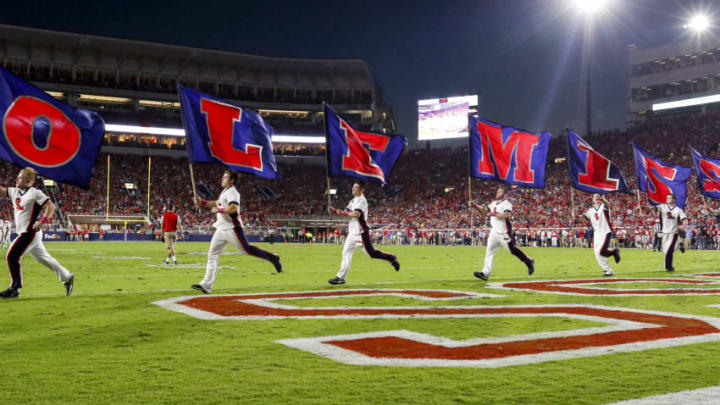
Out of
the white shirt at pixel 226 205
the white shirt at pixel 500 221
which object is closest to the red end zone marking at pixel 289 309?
the white shirt at pixel 226 205

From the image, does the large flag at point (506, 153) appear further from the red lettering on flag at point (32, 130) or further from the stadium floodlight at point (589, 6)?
the stadium floodlight at point (589, 6)

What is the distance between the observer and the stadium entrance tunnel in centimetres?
478

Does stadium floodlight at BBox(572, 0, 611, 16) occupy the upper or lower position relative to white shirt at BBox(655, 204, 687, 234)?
upper

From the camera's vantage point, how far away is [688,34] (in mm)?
65750

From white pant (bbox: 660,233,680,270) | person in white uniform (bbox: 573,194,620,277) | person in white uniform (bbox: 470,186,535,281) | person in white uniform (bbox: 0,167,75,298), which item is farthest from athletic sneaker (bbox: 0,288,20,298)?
white pant (bbox: 660,233,680,270)

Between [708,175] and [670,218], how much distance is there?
7302mm

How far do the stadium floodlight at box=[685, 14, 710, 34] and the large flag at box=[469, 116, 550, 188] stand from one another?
57.5 m

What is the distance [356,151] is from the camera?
1273 cm

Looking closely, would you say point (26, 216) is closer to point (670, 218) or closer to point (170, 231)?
point (170, 231)

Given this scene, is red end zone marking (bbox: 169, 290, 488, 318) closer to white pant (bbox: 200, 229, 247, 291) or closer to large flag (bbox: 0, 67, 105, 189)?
white pant (bbox: 200, 229, 247, 291)

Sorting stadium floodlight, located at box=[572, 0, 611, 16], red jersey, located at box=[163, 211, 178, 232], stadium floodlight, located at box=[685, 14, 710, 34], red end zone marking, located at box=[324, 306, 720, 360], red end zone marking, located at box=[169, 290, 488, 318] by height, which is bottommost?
red end zone marking, located at box=[169, 290, 488, 318]

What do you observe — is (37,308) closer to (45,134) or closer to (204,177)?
(45,134)

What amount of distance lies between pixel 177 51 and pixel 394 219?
32127mm

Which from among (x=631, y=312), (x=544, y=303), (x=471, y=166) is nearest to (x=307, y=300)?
(x=544, y=303)
